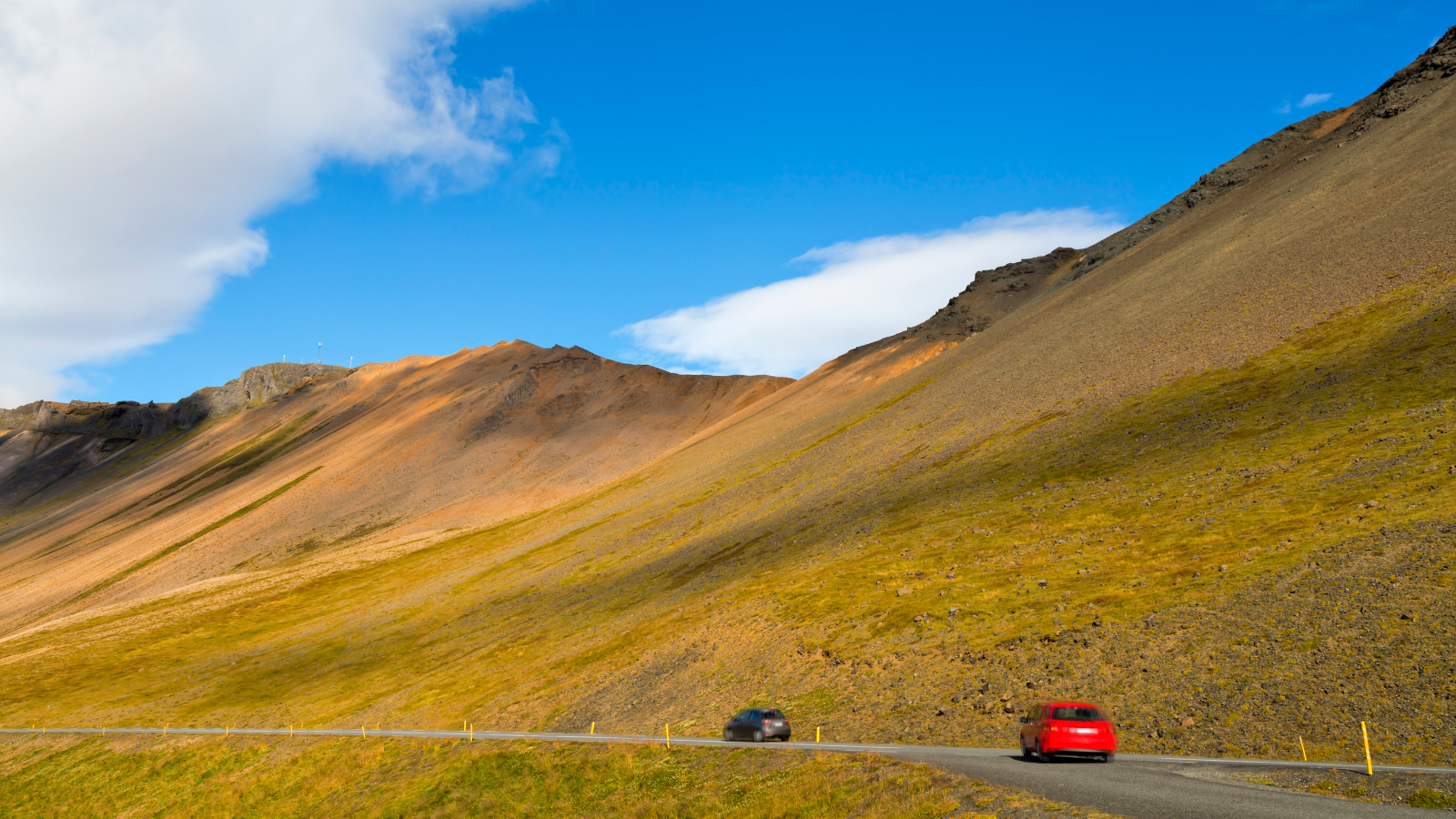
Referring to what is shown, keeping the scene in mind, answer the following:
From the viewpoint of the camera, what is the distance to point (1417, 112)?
351 ft

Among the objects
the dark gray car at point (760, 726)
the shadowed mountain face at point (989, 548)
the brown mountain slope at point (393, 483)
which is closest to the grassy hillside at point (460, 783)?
the dark gray car at point (760, 726)

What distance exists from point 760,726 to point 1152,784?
17144 mm

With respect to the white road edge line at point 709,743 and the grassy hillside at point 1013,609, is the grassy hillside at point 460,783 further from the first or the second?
the grassy hillside at point 1013,609

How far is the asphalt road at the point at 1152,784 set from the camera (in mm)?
17000

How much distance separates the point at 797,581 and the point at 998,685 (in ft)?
75.9

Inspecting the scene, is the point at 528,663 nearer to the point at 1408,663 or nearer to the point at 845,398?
the point at 1408,663

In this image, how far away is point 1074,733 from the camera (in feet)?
79.5

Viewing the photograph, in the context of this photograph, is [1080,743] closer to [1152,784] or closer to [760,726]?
[1152,784]

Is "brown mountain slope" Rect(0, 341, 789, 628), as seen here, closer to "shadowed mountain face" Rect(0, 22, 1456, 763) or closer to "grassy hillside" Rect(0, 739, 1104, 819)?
"shadowed mountain face" Rect(0, 22, 1456, 763)

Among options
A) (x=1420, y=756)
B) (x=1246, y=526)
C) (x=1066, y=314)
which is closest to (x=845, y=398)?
(x=1066, y=314)

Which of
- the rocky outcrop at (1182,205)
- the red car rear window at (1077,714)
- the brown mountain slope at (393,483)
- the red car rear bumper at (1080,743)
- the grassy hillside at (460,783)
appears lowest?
the grassy hillside at (460,783)

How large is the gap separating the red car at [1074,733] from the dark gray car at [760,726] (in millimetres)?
12088

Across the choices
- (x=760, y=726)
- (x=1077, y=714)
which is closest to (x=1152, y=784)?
(x=1077, y=714)

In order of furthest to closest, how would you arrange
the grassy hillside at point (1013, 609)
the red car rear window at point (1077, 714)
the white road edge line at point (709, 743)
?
the grassy hillside at point (1013, 609)
the red car rear window at point (1077, 714)
the white road edge line at point (709, 743)
